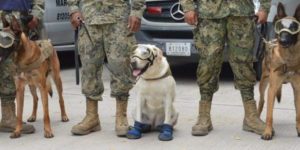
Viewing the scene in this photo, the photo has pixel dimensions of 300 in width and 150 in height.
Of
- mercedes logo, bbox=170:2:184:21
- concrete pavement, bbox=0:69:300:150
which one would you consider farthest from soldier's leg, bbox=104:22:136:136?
mercedes logo, bbox=170:2:184:21

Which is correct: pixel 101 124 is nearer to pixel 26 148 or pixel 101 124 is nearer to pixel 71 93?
pixel 26 148

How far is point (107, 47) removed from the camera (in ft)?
17.7

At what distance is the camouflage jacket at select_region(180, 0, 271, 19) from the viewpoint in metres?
5.22

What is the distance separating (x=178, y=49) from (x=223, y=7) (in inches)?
101

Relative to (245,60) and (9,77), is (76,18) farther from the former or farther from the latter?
(245,60)

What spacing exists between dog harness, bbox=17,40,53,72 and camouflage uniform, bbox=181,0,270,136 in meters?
1.41

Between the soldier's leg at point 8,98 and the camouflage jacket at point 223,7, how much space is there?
1.80 m

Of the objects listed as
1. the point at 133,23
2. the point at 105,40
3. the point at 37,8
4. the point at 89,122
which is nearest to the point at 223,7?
the point at 133,23

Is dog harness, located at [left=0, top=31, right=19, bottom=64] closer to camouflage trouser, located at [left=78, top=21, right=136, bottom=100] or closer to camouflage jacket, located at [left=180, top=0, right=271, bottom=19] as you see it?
camouflage trouser, located at [left=78, top=21, right=136, bottom=100]

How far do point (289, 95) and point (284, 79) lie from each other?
2.13 m

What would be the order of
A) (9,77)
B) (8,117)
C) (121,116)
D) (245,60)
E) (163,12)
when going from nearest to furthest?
(245,60) → (121,116) → (9,77) → (8,117) → (163,12)

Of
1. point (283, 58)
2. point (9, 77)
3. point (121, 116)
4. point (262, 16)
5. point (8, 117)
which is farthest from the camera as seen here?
point (8, 117)

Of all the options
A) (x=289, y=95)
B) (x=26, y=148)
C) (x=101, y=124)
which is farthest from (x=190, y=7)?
(x=289, y=95)

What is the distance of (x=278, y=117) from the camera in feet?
20.2
